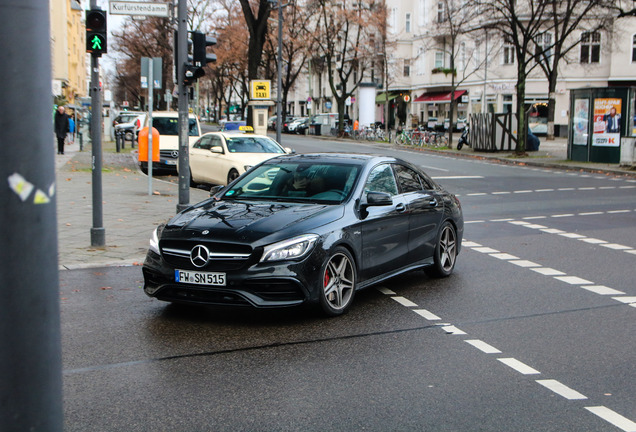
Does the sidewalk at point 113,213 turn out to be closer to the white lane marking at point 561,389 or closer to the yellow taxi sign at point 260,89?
the white lane marking at point 561,389

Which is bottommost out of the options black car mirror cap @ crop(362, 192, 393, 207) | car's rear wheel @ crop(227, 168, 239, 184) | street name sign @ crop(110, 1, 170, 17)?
car's rear wheel @ crop(227, 168, 239, 184)

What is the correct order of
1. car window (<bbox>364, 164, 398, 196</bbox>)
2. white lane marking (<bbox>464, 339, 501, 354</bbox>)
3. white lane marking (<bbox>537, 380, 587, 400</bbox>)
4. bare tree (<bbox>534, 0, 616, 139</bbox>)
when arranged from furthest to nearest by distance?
1. bare tree (<bbox>534, 0, 616, 139</bbox>)
2. car window (<bbox>364, 164, 398, 196</bbox>)
3. white lane marking (<bbox>464, 339, 501, 354</bbox>)
4. white lane marking (<bbox>537, 380, 587, 400</bbox>)

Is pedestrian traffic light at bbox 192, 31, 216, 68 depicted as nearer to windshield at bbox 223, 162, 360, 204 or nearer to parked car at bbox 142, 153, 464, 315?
parked car at bbox 142, 153, 464, 315

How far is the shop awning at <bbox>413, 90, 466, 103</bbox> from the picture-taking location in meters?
65.5

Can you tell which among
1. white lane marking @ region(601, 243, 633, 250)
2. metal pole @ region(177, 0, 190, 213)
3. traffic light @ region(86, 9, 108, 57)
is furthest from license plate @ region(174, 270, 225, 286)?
metal pole @ region(177, 0, 190, 213)

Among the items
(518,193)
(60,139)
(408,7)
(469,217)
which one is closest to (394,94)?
(408,7)

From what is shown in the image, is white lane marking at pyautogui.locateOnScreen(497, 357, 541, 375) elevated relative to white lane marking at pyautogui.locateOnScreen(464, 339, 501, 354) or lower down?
elevated

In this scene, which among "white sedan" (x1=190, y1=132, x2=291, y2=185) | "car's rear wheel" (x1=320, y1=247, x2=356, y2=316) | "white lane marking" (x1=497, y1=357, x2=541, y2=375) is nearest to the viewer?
"white lane marking" (x1=497, y1=357, x2=541, y2=375)

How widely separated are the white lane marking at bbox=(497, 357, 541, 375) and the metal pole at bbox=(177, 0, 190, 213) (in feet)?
30.1

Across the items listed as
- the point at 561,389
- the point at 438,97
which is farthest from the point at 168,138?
the point at 438,97

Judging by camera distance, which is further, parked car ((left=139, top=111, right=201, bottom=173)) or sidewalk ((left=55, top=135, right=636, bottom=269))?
parked car ((left=139, top=111, right=201, bottom=173))

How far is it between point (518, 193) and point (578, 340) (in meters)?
13.7

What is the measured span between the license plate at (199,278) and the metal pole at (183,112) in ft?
24.5

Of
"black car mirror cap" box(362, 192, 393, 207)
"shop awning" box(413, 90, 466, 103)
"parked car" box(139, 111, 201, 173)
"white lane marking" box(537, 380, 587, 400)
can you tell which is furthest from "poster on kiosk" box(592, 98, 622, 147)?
"shop awning" box(413, 90, 466, 103)
